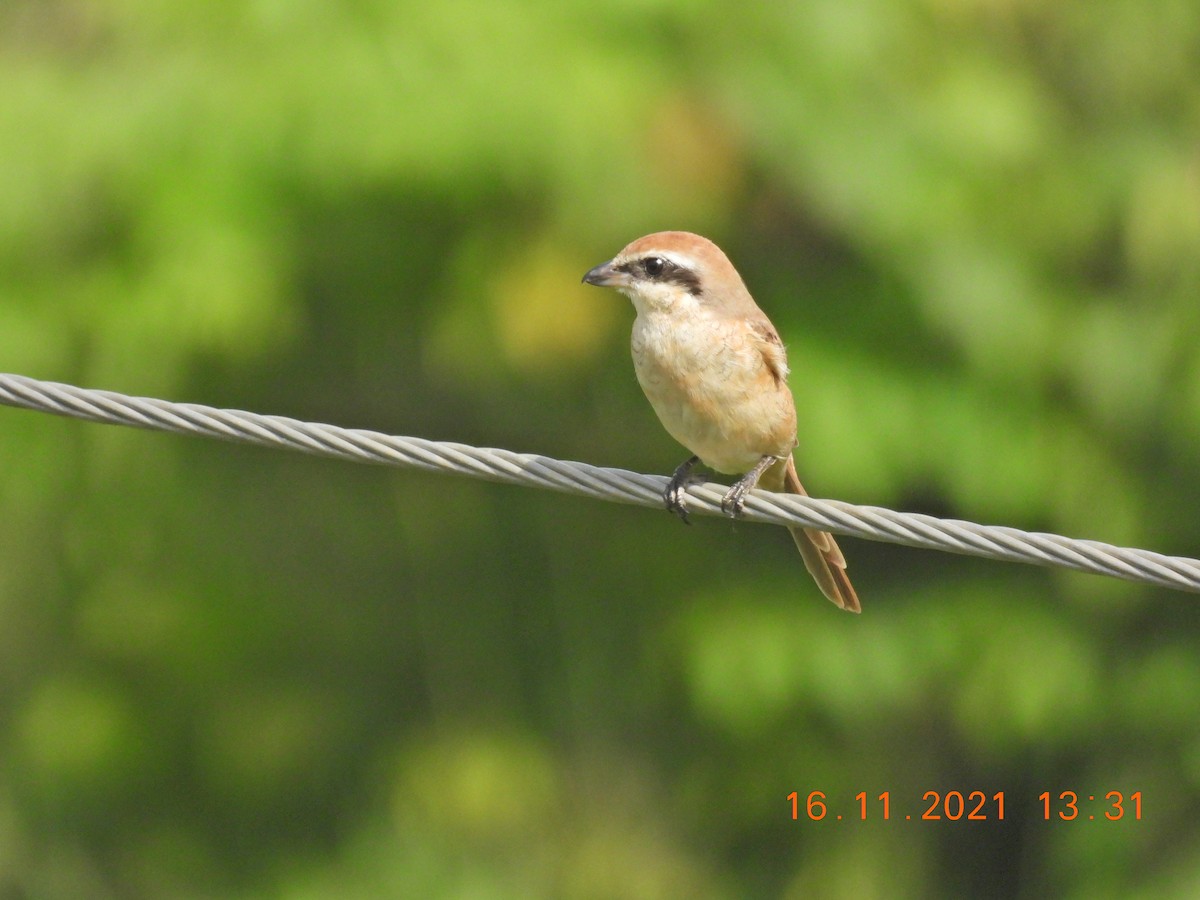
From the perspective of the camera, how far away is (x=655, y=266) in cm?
471

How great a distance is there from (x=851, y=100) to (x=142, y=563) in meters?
4.03

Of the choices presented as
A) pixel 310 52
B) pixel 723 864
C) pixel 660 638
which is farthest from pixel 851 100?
pixel 723 864

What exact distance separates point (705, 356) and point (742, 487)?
1.46ft

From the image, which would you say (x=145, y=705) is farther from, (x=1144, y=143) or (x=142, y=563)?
(x=1144, y=143)

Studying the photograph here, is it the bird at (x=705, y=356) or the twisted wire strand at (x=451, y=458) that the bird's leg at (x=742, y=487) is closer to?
the bird at (x=705, y=356)

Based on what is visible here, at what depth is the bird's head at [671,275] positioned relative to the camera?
4637mm

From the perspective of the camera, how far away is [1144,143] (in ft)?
19.3

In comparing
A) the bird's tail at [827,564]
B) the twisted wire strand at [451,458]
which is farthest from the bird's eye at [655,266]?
the twisted wire strand at [451,458]

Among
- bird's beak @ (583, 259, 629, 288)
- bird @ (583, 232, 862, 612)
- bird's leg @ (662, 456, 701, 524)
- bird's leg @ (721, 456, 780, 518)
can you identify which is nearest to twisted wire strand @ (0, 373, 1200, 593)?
bird's leg @ (662, 456, 701, 524)

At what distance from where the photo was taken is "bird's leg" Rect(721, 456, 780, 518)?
13.9 feet

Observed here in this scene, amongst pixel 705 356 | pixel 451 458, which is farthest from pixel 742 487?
pixel 451 458

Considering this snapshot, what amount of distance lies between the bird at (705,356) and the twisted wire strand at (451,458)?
910mm

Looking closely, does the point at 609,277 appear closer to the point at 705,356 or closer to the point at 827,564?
the point at 705,356

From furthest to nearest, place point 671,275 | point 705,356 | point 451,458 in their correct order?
point 671,275 → point 705,356 → point 451,458
